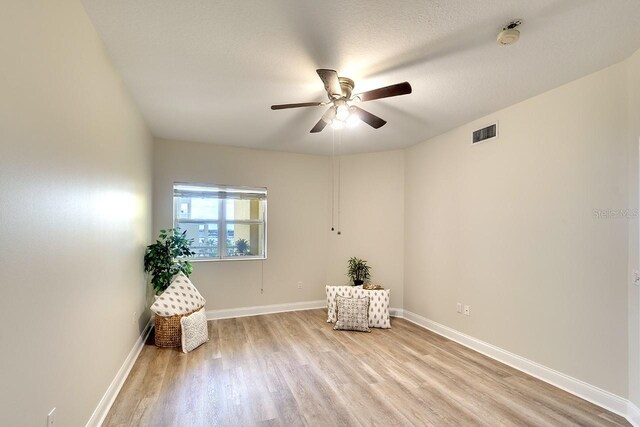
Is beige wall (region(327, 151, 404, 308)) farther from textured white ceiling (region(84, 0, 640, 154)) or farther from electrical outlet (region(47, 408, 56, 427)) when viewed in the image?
electrical outlet (region(47, 408, 56, 427))

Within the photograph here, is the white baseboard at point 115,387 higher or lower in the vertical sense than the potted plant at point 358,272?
lower

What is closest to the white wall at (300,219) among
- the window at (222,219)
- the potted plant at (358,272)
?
the window at (222,219)

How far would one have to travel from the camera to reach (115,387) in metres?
2.39

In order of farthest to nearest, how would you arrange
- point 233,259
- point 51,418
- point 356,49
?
point 233,259 < point 356,49 < point 51,418

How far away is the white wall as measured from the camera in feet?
14.6

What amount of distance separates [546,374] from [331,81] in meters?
3.20

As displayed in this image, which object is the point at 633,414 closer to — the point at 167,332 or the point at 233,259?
the point at 167,332

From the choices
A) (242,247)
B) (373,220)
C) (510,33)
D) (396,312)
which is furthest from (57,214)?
(396,312)

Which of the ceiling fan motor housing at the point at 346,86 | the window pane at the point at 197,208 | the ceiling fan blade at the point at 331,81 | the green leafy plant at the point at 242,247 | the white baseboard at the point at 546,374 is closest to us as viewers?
the ceiling fan blade at the point at 331,81

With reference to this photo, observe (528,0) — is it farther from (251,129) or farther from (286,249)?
(286,249)

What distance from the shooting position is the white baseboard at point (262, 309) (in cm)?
441

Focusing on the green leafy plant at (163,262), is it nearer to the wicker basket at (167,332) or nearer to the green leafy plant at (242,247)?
the wicker basket at (167,332)

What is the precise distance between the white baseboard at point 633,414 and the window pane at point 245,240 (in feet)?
14.0

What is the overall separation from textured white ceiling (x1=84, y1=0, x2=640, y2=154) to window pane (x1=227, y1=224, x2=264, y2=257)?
2.03 m
